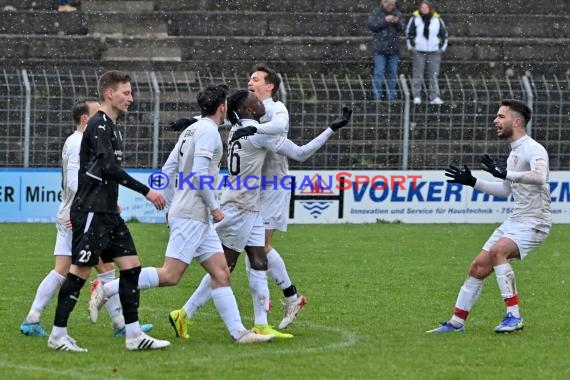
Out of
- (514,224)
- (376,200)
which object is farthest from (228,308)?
(376,200)

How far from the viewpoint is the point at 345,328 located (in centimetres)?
1148

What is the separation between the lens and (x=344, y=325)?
1167 cm

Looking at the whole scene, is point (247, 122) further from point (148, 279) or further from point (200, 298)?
point (148, 279)

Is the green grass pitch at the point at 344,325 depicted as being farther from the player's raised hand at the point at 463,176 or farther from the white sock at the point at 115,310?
the player's raised hand at the point at 463,176

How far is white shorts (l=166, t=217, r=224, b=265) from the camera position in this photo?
10305mm

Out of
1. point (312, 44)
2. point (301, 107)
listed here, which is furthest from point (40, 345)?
point (312, 44)

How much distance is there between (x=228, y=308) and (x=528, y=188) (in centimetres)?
287

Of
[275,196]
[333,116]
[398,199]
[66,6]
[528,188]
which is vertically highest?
[66,6]

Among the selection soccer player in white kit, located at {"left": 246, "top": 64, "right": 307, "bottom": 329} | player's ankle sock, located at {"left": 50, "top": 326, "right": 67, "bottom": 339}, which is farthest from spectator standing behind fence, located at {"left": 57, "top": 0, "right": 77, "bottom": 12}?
player's ankle sock, located at {"left": 50, "top": 326, "right": 67, "bottom": 339}

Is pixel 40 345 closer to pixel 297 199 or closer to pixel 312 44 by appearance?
pixel 297 199

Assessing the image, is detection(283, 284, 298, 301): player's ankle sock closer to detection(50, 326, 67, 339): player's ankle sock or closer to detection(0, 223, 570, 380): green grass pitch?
detection(0, 223, 570, 380): green grass pitch

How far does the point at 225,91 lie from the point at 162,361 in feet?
7.47

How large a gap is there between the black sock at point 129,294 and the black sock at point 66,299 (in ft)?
1.03

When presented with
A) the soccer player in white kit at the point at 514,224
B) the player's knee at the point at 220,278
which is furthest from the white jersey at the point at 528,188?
the player's knee at the point at 220,278
